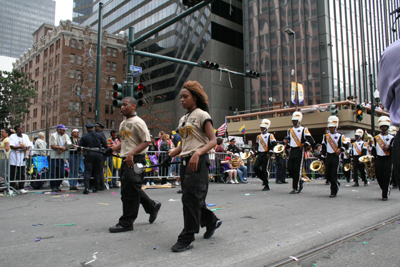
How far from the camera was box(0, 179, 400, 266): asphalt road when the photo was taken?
3432mm

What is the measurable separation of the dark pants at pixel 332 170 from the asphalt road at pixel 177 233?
3.45 feet

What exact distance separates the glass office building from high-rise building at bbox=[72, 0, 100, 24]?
69516 mm

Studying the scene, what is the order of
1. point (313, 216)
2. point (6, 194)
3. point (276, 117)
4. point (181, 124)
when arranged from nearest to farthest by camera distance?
point (181, 124)
point (313, 216)
point (6, 194)
point (276, 117)

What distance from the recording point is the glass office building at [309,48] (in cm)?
3450

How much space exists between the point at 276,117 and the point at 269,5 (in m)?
14.7

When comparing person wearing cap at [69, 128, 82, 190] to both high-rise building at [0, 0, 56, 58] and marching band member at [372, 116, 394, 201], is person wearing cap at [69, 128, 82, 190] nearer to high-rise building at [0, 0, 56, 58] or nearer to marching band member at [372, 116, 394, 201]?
marching band member at [372, 116, 394, 201]

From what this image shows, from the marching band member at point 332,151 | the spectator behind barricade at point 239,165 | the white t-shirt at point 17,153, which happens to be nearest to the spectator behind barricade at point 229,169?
the spectator behind barricade at point 239,165

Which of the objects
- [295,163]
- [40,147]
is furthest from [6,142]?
[295,163]

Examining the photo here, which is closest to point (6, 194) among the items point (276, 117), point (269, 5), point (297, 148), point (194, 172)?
point (194, 172)

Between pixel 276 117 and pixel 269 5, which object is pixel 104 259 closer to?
pixel 276 117

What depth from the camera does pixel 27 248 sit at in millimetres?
3832

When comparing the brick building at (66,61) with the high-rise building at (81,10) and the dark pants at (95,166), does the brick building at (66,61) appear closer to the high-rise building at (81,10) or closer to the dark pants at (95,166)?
the high-rise building at (81,10)

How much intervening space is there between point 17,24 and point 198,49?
13707 centimetres

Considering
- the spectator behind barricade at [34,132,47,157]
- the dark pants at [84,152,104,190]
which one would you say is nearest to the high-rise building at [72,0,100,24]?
the spectator behind barricade at [34,132,47,157]
